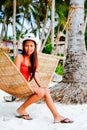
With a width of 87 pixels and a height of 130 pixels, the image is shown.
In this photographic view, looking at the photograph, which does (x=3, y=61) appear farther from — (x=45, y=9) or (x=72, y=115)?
(x=45, y=9)

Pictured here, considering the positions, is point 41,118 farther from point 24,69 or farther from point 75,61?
point 75,61

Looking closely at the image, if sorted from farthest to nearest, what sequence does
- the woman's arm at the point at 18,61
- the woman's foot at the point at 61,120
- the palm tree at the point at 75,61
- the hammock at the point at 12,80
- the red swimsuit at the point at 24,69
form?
1. the palm tree at the point at 75,61
2. the red swimsuit at the point at 24,69
3. the woman's arm at the point at 18,61
4. the woman's foot at the point at 61,120
5. the hammock at the point at 12,80

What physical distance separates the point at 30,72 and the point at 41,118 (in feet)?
2.15

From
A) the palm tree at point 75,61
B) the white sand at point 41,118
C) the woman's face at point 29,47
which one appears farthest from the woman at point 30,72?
the palm tree at point 75,61

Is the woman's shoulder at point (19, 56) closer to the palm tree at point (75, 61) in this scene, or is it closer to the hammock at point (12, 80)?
the hammock at point (12, 80)

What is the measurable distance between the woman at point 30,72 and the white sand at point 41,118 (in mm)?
114

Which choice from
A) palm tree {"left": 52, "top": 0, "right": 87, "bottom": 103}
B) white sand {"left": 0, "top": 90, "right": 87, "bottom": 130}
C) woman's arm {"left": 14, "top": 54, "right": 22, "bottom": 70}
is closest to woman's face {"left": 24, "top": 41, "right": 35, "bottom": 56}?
woman's arm {"left": 14, "top": 54, "right": 22, "bottom": 70}

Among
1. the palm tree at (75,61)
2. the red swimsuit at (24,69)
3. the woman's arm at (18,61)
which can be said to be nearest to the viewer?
the woman's arm at (18,61)

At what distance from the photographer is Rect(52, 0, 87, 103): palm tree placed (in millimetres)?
7211

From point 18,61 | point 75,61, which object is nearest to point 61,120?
point 18,61

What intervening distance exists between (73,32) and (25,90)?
2.38 metres

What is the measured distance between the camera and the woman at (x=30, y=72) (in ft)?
18.1

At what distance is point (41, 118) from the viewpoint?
583 cm

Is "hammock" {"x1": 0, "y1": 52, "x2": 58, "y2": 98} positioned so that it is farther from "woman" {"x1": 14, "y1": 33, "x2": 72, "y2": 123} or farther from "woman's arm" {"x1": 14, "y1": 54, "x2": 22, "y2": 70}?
"woman's arm" {"x1": 14, "y1": 54, "x2": 22, "y2": 70}
